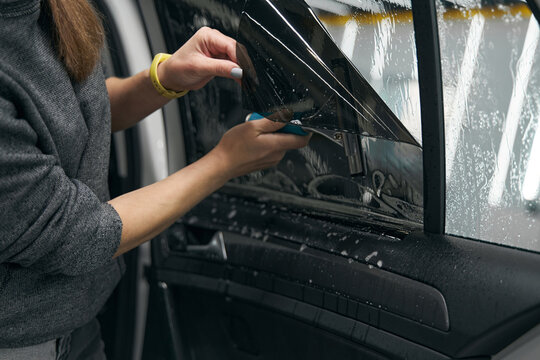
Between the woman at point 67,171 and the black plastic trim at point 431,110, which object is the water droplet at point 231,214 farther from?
the black plastic trim at point 431,110

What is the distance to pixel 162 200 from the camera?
1173 millimetres

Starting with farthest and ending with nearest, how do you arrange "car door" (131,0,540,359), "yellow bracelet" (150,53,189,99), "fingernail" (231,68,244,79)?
1. "yellow bracelet" (150,53,189,99)
2. "fingernail" (231,68,244,79)
3. "car door" (131,0,540,359)

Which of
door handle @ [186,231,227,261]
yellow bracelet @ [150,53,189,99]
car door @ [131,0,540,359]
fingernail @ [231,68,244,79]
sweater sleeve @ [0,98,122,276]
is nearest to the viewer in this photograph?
sweater sleeve @ [0,98,122,276]

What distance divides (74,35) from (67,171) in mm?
234

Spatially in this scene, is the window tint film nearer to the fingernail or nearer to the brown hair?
the fingernail

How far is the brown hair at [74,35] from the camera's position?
1062 millimetres

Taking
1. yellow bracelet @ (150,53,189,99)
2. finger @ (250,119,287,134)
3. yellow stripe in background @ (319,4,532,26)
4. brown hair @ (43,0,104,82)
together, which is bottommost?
finger @ (250,119,287,134)

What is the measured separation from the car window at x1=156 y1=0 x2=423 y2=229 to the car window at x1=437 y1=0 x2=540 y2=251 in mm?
69

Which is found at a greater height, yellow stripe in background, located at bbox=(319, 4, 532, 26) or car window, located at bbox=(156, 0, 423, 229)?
yellow stripe in background, located at bbox=(319, 4, 532, 26)

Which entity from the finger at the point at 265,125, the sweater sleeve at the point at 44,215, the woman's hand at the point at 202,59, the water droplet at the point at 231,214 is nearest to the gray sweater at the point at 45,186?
the sweater sleeve at the point at 44,215

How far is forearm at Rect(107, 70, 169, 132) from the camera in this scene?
4.64ft

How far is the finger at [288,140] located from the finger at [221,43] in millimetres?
178

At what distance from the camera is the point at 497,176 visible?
1.09 m

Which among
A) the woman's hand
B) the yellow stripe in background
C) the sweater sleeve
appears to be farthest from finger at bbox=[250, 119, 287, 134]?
the sweater sleeve
